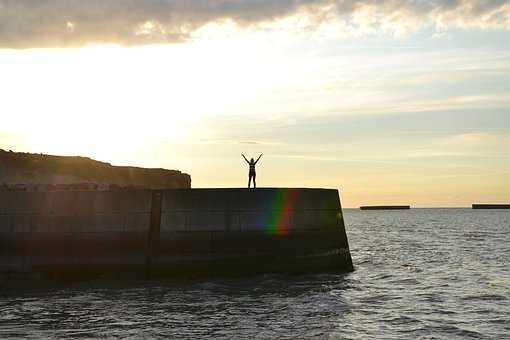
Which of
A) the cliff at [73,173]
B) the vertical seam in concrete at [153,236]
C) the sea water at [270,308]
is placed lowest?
the sea water at [270,308]

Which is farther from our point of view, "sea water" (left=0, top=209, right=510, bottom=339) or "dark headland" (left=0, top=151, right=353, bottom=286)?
"dark headland" (left=0, top=151, right=353, bottom=286)

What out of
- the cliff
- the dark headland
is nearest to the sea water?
the dark headland

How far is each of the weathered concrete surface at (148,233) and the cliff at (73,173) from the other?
16.3 m

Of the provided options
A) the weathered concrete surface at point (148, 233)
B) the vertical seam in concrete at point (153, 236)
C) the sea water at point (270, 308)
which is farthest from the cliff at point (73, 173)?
the sea water at point (270, 308)

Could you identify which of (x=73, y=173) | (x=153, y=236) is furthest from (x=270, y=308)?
(x=73, y=173)

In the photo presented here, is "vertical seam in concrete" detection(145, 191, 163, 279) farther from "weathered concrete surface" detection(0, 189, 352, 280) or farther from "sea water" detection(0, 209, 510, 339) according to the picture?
"sea water" detection(0, 209, 510, 339)

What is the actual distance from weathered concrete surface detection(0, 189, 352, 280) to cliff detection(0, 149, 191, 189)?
16.3m

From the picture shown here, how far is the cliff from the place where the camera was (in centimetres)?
4472

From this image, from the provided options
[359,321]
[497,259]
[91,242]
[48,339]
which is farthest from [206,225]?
[497,259]

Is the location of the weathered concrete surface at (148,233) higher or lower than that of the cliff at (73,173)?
lower

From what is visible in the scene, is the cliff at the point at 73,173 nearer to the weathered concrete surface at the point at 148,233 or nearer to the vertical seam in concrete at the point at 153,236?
the weathered concrete surface at the point at 148,233

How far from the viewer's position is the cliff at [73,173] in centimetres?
4472

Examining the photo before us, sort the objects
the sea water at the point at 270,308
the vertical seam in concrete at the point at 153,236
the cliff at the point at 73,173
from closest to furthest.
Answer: the sea water at the point at 270,308 → the vertical seam in concrete at the point at 153,236 → the cliff at the point at 73,173

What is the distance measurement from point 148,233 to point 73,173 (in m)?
29.0
